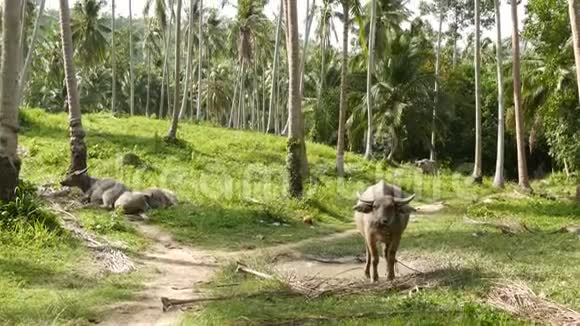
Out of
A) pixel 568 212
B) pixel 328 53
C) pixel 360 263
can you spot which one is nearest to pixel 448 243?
pixel 360 263

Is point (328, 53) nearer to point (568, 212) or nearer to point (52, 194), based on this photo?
point (568, 212)

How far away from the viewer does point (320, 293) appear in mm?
7246

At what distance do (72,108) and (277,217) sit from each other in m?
5.63

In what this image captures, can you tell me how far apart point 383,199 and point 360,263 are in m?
1.84

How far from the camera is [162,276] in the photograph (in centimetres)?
867

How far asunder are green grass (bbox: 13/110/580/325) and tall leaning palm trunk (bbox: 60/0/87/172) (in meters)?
1.87

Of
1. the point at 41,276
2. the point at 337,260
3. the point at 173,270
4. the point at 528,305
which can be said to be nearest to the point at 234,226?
the point at 337,260

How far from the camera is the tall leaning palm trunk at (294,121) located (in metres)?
16.3

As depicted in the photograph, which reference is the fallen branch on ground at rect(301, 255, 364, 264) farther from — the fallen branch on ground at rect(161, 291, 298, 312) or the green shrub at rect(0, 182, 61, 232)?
the green shrub at rect(0, 182, 61, 232)

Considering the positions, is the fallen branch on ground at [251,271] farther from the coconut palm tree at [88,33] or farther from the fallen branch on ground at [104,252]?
the coconut palm tree at [88,33]

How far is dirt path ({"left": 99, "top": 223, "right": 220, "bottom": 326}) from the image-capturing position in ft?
21.2

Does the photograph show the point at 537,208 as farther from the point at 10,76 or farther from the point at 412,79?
the point at 412,79

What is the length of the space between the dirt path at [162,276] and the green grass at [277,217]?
0.28 m

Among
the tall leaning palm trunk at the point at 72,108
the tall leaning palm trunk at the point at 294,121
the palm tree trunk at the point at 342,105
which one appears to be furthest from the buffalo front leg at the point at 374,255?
the palm tree trunk at the point at 342,105
